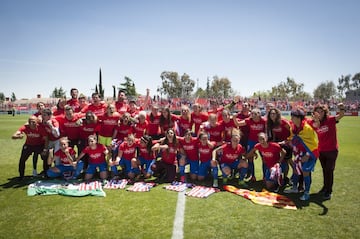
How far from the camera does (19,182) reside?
6680 mm

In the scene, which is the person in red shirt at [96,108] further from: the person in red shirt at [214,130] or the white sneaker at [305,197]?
the white sneaker at [305,197]

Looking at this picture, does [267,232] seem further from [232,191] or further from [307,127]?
[307,127]

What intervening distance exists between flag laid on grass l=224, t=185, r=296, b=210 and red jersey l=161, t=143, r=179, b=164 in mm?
1724

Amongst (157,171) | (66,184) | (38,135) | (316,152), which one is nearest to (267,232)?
(316,152)

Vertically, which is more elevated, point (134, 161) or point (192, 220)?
point (134, 161)

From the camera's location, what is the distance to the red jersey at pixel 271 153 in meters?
6.36

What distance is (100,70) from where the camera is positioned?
57.5m

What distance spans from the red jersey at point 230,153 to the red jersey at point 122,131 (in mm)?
2884

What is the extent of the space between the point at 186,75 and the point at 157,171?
237ft

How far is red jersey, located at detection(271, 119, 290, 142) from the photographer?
665 centimetres

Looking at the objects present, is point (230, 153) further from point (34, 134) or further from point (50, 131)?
point (34, 134)

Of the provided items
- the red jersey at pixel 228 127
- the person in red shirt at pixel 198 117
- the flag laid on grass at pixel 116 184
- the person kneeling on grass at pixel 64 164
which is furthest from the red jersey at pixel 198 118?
the person kneeling on grass at pixel 64 164

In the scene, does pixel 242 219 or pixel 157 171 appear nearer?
pixel 242 219

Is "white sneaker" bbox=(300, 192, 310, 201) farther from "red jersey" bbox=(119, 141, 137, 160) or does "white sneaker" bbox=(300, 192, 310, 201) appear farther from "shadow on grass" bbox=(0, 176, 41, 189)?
"shadow on grass" bbox=(0, 176, 41, 189)
